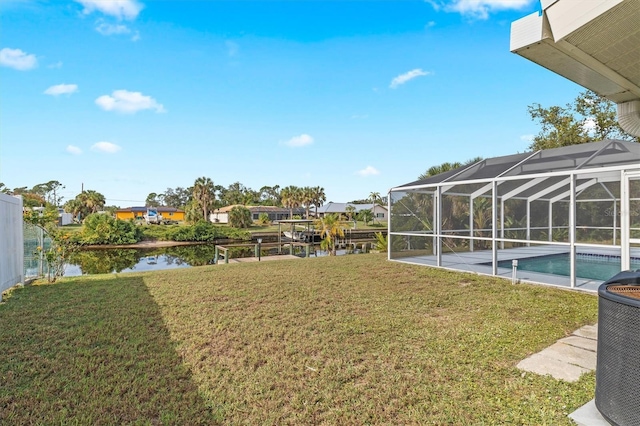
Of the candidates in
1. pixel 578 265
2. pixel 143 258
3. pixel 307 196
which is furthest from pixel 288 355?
pixel 307 196

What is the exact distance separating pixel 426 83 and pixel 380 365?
14.3 metres

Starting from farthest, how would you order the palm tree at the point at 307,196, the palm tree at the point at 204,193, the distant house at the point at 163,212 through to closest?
1. the distant house at the point at 163,212
2. the palm tree at the point at 307,196
3. the palm tree at the point at 204,193

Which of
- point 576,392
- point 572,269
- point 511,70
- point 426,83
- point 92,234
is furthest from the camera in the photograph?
point 92,234

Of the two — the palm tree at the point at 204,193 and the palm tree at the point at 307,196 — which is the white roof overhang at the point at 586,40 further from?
the palm tree at the point at 307,196

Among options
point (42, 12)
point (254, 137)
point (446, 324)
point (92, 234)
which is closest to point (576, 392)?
point (446, 324)

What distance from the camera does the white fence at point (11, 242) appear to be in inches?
225

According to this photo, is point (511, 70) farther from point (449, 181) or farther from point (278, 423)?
point (278, 423)

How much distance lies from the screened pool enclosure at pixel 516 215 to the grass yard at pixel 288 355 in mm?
2737

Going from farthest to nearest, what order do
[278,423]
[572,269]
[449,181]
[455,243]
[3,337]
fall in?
[455,243]
[449,181]
[572,269]
[3,337]
[278,423]

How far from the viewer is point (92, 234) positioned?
24.3 meters

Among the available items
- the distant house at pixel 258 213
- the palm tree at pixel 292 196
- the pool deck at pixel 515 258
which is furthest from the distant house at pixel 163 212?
the pool deck at pixel 515 258

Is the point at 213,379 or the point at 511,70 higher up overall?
the point at 511,70

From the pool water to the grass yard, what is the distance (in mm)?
2490

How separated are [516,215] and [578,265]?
242cm
